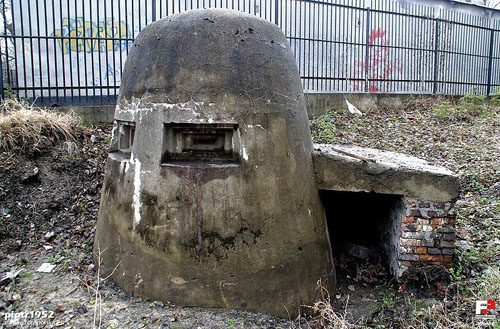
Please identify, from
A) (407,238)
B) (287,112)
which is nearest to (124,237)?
(287,112)

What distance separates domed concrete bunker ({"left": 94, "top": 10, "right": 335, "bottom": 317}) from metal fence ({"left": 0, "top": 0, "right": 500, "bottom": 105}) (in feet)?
17.1

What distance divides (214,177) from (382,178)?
64.5 inches

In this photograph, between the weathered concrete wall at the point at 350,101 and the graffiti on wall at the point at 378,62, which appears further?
the graffiti on wall at the point at 378,62

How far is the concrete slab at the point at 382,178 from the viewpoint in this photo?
4035 mm

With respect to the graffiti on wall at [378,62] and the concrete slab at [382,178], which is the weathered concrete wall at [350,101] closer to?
the graffiti on wall at [378,62]

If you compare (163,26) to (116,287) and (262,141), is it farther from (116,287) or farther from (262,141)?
(116,287)

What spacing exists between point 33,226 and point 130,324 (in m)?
2.31

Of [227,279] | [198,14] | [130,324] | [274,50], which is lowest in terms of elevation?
[130,324]

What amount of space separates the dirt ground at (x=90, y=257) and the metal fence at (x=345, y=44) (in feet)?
10.8

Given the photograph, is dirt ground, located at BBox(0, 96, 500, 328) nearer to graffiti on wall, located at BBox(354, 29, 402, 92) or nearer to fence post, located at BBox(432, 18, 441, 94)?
graffiti on wall, located at BBox(354, 29, 402, 92)

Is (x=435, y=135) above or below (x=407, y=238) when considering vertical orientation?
above

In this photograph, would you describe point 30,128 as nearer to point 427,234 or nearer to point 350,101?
point 427,234

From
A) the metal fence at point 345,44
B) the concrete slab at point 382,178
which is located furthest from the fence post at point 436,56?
the concrete slab at point 382,178

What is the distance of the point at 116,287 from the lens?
3.79 meters
